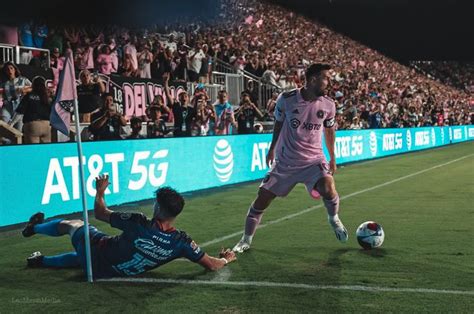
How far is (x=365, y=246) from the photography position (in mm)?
7148

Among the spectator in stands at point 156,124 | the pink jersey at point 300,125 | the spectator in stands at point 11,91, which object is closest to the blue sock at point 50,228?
the pink jersey at point 300,125

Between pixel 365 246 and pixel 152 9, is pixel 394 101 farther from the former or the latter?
pixel 365 246

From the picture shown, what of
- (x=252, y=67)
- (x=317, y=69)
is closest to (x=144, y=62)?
(x=252, y=67)

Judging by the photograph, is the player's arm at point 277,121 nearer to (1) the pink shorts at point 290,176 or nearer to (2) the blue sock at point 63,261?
(1) the pink shorts at point 290,176

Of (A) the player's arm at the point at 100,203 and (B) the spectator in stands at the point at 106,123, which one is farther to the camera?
(B) the spectator in stands at the point at 106,123

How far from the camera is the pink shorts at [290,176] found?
7.11 metres

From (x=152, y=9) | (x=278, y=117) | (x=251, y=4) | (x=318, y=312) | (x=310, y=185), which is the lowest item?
(x=318, y=312)

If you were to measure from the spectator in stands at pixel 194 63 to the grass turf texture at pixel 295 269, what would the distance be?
967 cm

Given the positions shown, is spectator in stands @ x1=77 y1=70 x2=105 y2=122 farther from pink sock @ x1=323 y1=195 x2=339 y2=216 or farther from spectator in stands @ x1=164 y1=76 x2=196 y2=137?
pink sock @ x1=323 y1=195 x2=339 y2=216

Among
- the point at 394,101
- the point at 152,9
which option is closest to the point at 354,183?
the point at 152,9

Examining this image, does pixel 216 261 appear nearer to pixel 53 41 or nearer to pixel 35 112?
pixel 35 112

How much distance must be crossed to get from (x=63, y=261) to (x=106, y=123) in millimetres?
6360

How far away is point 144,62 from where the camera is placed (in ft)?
59.1

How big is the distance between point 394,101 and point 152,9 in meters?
16.9
